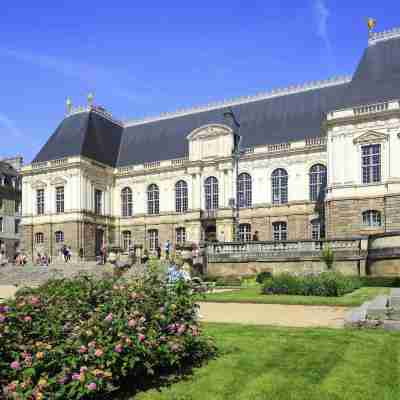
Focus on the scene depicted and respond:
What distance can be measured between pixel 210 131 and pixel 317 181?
11.0 meters

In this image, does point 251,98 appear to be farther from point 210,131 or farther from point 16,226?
point 16,226

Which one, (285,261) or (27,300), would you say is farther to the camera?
(285,261)

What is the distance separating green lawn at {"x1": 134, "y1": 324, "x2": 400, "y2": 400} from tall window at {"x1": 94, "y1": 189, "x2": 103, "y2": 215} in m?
39.6

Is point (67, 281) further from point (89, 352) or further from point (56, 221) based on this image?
point (56, 221)

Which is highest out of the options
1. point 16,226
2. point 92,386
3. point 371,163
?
point 371,163

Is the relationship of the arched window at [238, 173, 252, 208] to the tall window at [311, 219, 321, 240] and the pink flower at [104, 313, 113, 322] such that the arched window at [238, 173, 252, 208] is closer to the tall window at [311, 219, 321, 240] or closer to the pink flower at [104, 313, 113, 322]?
the tall window at [311, 219, 321, 240]

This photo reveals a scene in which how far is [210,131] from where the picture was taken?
4428cm

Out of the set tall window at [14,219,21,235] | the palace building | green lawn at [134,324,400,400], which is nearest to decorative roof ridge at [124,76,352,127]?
the palace building

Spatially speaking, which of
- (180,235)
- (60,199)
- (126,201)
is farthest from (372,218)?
(60,199)

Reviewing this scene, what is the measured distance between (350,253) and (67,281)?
2008 cm

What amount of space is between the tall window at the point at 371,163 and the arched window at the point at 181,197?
60.7 feet

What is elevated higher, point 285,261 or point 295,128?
point 295,128

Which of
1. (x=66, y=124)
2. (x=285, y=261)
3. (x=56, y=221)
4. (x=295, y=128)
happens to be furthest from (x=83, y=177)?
(x=285, y=261)

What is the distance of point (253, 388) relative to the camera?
233 inches
